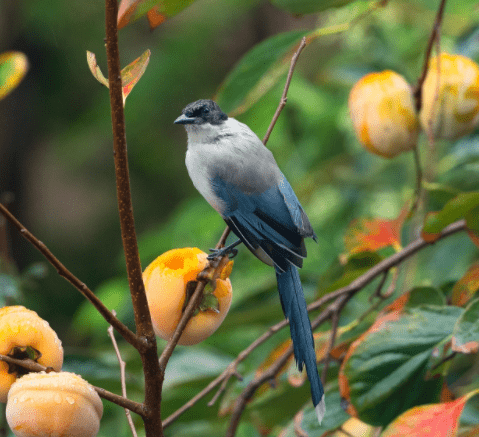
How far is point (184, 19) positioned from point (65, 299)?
120 cm

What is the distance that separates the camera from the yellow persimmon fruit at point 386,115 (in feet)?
2.52

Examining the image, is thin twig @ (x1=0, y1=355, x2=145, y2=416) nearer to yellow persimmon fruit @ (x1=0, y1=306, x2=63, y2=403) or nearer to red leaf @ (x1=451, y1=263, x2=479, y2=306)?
Answer: yellow persimmon fruit @ (x1=0, y1=306, x2=63, y2=403)

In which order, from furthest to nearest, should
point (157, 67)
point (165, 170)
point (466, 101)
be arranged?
1. point (165, 170)
2. point (157, 67)
3. point (466, 101)

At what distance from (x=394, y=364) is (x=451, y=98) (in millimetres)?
340

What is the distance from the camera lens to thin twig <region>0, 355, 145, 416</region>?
395mm

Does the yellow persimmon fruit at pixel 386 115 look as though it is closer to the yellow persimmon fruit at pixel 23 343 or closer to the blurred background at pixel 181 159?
the blurred background at pixel 181 159

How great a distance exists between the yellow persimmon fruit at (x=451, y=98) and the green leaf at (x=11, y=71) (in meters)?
0.50

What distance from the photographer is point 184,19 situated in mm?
2316

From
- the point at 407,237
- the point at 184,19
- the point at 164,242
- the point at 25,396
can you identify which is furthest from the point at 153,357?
the point at 184,19

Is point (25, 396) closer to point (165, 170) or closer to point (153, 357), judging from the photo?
point (153, 357)

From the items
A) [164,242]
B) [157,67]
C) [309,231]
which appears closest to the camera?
[309,231]

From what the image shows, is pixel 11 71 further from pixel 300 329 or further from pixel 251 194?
pixel 300 329

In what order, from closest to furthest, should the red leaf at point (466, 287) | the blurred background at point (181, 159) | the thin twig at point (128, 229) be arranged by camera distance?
1. the thin twig at point (128, 229)
2. the red leaf at point (466, 287)
3. the blurred background at point (181, 159)

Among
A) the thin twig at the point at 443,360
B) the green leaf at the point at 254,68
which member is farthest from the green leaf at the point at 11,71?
the thin twig at the point at 443,360
